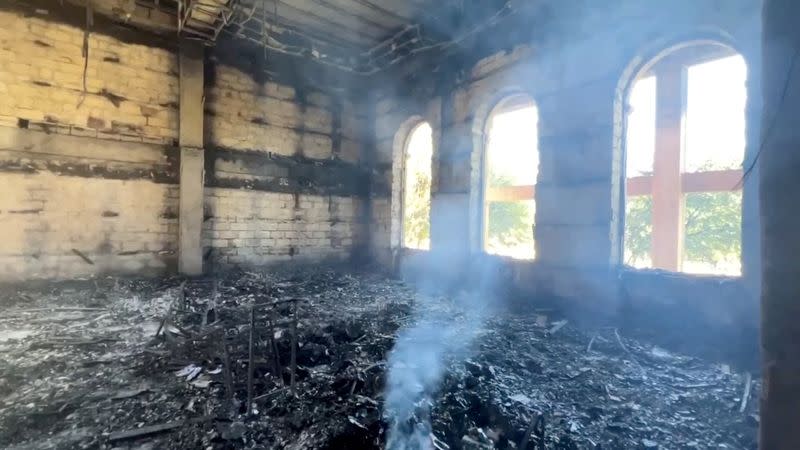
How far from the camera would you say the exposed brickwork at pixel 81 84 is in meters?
5.57

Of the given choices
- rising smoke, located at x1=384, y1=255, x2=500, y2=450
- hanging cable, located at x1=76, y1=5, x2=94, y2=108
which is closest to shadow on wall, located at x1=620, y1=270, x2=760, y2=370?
rising smoke, located at x1=384, y1=255, x2=500, y2=450

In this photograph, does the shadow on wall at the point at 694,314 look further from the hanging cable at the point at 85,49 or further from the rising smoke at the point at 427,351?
the hanging cable at the point at 85,49

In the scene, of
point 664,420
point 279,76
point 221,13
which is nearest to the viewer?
point 664,420

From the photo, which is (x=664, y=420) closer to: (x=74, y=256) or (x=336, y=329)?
(x=336, y=329)

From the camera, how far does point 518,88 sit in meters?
5.91

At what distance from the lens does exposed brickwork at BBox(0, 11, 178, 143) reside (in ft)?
18.3

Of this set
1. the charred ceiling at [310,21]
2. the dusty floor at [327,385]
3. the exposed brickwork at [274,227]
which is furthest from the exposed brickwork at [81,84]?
the dusty floor at [327,385]

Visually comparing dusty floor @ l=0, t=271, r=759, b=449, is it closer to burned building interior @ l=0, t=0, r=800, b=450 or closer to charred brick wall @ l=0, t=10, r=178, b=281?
burned building interior @ l=0, t=0, r=800, b=450

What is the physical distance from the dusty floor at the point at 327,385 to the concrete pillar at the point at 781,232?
3.88 ft

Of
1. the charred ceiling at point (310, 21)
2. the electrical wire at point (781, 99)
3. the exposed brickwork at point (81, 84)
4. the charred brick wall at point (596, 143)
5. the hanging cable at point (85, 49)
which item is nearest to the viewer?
the electrical wire at point (781, 99)

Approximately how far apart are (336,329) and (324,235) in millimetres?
4313

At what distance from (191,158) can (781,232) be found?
7549mm

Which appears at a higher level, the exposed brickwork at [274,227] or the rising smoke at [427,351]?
the exposed brickwork at [274,227]

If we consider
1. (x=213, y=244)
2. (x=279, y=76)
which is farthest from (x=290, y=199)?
(x=279, y=76)
